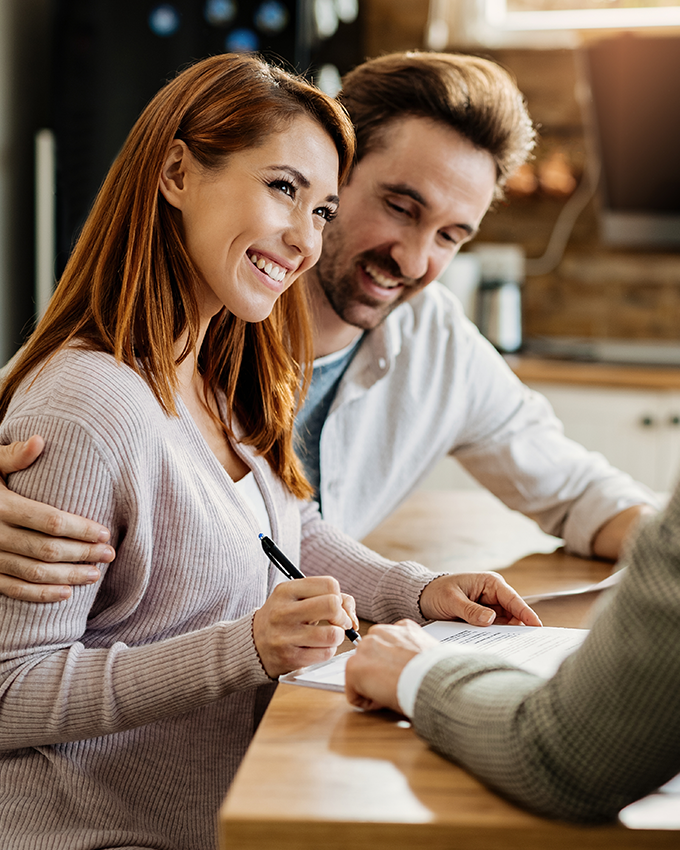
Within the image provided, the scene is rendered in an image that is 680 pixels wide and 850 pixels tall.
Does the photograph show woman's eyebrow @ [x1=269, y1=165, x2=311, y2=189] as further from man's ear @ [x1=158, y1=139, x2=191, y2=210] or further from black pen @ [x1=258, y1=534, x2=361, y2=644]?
black pen @ [x1=258, y1=534, x2=361, y2=644]

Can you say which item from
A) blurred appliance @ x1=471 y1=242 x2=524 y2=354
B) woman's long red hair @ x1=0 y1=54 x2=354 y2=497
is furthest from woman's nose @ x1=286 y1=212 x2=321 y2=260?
blurred appliance @ x1=471 y1=242 x2=524 y2=354

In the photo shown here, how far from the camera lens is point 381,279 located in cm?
162

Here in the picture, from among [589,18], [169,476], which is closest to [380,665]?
[169,476]

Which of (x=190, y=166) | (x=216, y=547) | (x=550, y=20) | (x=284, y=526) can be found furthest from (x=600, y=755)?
(x=550, y=20)

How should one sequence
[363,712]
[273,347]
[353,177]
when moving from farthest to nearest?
[353,177]
[273,347]
[363,712]

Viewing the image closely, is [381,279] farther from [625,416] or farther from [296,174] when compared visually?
[625,416]

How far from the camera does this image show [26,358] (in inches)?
41.0

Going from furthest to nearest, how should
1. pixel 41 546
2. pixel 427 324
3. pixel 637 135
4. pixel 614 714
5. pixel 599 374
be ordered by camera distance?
pixel 637 135 < pixel 599 374 < pixel 427 324 < pixel 41 546 < pixel 614 714

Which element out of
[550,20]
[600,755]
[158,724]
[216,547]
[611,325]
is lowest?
[611,325]

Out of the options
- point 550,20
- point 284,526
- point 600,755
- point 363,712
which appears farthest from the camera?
point 550,20

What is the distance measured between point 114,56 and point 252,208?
6.67ft

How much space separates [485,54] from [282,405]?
102 inches

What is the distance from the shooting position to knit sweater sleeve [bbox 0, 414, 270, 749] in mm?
864

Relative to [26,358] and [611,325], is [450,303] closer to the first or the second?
[26,358]
